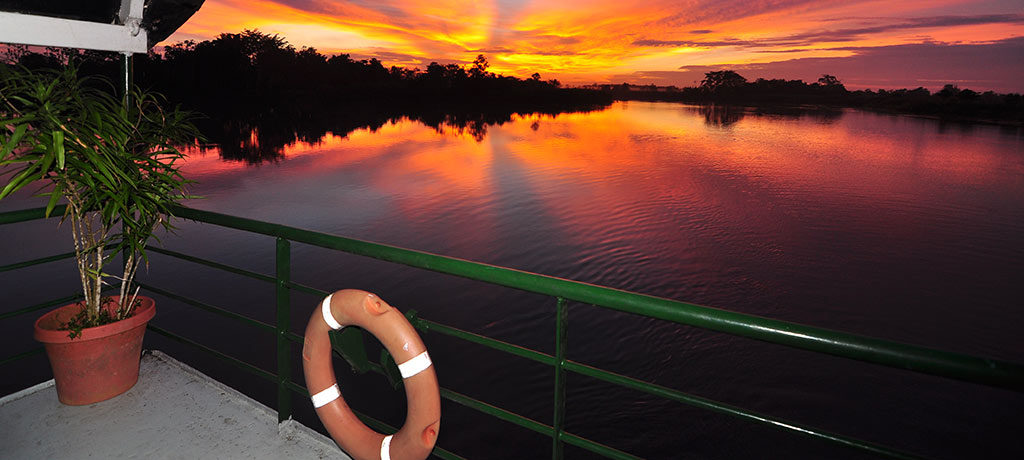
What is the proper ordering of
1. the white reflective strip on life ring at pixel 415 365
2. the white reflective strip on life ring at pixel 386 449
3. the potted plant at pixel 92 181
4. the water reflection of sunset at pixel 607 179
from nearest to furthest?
the white reflective strip on life ring at pixel 415 365
the white reflective strip on life ring at pixel 386 449
the potted plant at pixel 92 181
the water reflection of sunset at pixel 607 179

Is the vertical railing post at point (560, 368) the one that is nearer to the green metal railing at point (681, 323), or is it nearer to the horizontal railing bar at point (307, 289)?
the green metal railing at point (681, 323)

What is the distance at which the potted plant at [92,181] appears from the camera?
185 centimetres

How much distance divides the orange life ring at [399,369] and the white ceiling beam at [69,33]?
176 cm

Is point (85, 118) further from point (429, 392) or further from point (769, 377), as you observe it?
point (769, 377)

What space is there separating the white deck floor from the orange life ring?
0.99 ft

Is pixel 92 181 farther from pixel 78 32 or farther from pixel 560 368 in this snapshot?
pixel 560 368

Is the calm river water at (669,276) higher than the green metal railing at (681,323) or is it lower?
lower

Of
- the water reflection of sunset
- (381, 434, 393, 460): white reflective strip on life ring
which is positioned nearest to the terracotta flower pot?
(381, 434, 393, 460): white reflective strip on life ring

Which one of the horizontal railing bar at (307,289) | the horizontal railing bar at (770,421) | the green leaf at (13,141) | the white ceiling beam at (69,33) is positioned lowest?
the horizontal railing bar at (770,421)

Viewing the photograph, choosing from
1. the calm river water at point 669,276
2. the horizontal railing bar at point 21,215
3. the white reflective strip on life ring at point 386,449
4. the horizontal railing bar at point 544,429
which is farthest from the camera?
the calm river water at point 669,276

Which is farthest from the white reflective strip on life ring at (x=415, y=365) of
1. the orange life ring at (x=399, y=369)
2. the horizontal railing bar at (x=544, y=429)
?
the horizontal railing bar at (x=544, y=429)

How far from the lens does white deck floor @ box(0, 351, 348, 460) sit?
1.91 meters

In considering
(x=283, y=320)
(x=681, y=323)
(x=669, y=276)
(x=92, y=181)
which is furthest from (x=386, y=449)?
(x=669, y=276)

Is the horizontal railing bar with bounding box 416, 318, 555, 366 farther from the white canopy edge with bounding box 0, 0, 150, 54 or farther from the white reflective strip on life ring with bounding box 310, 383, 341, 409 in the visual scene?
the white canopy edge with bounding box 0, 0, 150, 54
